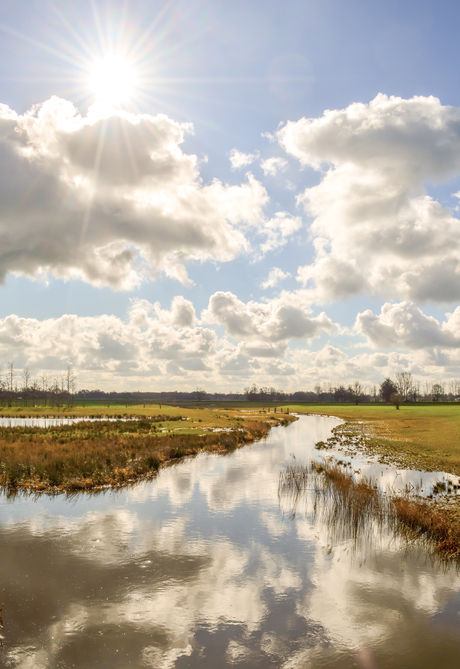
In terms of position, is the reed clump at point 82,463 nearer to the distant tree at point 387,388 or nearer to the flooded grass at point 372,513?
the flooded grass at point 372,513

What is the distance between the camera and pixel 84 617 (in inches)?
354

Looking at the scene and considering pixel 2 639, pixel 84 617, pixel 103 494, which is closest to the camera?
pixel 2 639

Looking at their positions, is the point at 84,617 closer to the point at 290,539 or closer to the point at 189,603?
the point at 189,603

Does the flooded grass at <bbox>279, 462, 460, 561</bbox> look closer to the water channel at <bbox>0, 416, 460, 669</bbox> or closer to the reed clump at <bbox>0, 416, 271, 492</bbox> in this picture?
the water channel at <bbox>0, 416, 460, 669</bbox>

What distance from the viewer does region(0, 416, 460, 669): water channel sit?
7.81m

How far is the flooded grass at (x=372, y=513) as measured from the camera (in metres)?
13.5

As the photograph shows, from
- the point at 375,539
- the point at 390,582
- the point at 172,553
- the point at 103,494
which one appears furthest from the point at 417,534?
the point at 103,494

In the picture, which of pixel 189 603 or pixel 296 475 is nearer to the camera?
pixel 189 603

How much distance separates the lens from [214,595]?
1003 centimetres

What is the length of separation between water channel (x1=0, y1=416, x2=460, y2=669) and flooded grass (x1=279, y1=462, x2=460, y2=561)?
0.89 metres

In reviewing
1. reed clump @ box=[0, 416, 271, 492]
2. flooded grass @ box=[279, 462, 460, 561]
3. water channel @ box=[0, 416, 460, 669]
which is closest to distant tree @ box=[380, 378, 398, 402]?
reed clump @ box=[0, 416, 271, 492]

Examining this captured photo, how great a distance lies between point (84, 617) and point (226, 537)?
598cm

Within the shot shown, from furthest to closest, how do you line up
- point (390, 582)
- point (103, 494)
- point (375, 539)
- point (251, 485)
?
point (251, 485)
point (103, 494)
point (375, 539)
point (390, 582)

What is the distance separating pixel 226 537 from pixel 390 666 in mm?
7272
